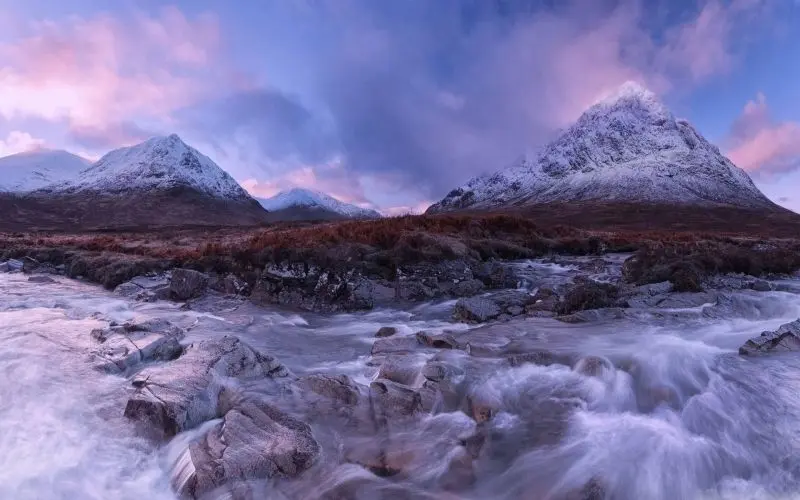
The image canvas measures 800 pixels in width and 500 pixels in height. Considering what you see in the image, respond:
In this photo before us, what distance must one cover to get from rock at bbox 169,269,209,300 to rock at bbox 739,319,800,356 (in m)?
13.7

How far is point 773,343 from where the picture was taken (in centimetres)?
857

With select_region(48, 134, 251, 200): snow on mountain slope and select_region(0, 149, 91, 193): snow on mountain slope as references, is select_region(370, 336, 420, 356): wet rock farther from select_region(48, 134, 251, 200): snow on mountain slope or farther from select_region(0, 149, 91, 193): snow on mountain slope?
select_region(0, 149, 91, 193): snow on mountain slope

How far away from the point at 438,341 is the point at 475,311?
8.71 ft

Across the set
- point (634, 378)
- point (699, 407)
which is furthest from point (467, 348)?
point (699, 407)

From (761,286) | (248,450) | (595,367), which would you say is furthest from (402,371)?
(761,286)

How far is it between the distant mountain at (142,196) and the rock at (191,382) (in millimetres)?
84475

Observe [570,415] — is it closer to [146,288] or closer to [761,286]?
[761,286]

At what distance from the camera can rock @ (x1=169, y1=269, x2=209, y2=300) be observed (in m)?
14.8

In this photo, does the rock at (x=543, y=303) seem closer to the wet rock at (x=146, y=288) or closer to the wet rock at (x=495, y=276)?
the wet rock at (x=495, y=276)

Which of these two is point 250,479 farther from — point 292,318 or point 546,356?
point 292,318

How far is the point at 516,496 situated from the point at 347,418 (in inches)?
92.9

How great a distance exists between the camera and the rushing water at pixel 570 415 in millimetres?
5273

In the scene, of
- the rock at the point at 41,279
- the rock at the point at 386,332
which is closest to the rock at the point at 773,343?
the rock at the point at 386,332

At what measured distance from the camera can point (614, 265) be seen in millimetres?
19672
